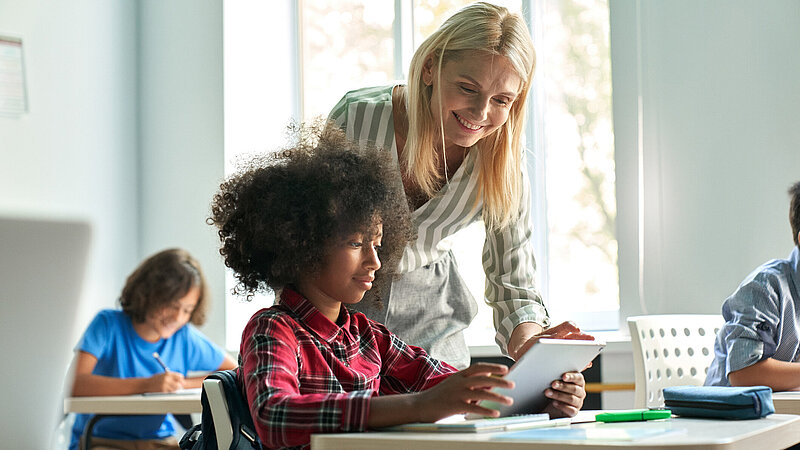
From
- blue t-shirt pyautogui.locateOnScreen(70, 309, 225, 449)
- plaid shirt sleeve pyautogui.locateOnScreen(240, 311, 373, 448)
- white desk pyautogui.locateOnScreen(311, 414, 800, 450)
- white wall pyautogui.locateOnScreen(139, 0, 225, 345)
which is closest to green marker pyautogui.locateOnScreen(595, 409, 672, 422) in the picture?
white desk pyautogui.locateOnScreen(311, 414, 800, 450)

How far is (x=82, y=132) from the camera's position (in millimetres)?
3926

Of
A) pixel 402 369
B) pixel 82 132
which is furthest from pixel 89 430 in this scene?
pixel 402 369

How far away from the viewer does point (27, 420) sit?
356cm

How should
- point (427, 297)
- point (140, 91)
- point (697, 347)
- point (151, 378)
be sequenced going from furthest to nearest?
1. point (140, 91)
2. point (151, 378)
3. point (697, 347)
4. point (427, 297)

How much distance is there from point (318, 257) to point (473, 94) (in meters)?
0.56

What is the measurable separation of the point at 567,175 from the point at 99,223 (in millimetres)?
2051

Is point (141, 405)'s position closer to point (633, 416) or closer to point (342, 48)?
point (633, 416)

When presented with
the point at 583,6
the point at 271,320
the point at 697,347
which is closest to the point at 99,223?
the point at 583,6

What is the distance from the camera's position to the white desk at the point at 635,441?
0.93 m

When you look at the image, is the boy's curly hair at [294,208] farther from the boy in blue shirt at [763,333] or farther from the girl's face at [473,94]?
the boy in blue shirt at [763,333]

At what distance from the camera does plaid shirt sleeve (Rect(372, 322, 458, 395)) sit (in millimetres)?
1547

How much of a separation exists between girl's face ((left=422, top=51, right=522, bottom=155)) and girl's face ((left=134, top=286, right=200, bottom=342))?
187 cm

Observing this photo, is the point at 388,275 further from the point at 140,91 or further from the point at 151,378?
the point at 140,91

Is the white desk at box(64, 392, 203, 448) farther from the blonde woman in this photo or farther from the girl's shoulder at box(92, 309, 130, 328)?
the blonde woman
